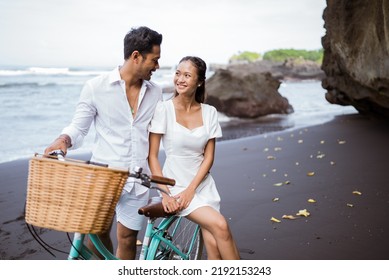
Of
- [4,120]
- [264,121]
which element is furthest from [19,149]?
[264,121]

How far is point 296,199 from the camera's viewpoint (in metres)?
5.73

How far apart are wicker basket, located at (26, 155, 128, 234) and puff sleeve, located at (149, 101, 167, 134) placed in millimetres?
746

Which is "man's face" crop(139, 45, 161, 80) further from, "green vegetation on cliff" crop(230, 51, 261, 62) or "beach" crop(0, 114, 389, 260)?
"green vegetation on cliff" crop(230, 51, 261, 62)

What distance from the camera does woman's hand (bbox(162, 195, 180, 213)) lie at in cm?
287

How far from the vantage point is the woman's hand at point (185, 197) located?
9.48ft

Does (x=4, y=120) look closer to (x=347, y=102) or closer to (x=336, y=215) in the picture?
(x=347, y=102)

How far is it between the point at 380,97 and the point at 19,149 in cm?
745

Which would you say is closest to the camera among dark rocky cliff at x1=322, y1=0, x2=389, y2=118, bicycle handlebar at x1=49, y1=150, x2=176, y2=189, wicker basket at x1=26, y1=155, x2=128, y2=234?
wicker basket at x1=26, y1=155, x2=128, y2=234

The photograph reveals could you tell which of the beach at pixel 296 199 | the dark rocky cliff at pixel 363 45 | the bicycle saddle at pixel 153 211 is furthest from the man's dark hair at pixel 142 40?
the dark rocky cliff at pixel 363 45

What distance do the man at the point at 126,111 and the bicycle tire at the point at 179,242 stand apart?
11.2 inches

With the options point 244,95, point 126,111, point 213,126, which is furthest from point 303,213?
point 244,95

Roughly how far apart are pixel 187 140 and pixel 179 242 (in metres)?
1.17

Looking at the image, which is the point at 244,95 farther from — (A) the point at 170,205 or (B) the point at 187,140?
(A) the point at 170,205

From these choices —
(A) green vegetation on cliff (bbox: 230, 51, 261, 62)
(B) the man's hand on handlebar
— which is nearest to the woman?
(B) the man's hand on handlebar
